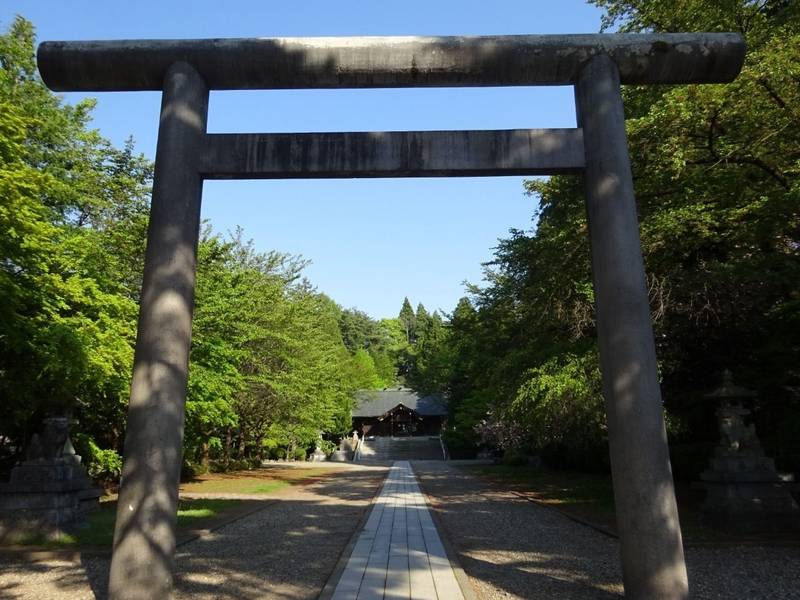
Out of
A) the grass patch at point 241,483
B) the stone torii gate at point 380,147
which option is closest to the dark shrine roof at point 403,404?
the grass patch at point 241,483

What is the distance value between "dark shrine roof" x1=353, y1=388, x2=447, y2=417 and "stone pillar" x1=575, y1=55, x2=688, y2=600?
4720cm

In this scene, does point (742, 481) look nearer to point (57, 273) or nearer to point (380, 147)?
point (380, 147)

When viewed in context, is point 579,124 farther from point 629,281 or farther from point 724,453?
point 724,453

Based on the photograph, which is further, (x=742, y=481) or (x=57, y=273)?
(x=57, y=273)

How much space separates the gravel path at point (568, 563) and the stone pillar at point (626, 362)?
51.5 inches

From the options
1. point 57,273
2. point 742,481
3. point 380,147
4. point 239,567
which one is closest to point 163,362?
point 380,147

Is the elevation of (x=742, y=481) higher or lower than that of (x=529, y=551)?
higher

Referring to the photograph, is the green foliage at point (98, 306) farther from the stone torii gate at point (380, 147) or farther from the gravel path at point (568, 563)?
the gravel path at point (568, 563)

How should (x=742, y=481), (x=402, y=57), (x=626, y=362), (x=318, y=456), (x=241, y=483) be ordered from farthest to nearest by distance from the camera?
(x=318, y=456), (x=241, y=483), (x=742, y=481), (x=402, y=57), (x=626, y=362)

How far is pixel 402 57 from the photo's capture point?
17.3 feet

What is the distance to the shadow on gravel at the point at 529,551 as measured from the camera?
586 centimetres

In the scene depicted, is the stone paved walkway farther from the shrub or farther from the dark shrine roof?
the dark shrine roof

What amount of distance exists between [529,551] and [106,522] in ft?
26.8

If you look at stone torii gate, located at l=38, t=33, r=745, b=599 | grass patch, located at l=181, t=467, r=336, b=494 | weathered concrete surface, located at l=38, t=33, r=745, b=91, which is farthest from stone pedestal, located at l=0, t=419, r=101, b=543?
grass patch, located at l=181, t=467, r=336, b=494
